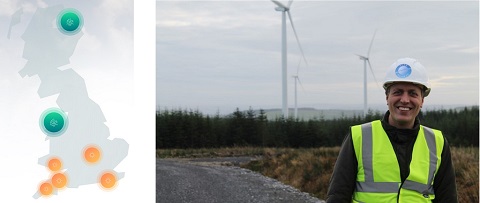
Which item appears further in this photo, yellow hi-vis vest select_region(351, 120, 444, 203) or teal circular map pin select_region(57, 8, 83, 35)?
teal circular map pin select_region(57, 8, 83, 35)

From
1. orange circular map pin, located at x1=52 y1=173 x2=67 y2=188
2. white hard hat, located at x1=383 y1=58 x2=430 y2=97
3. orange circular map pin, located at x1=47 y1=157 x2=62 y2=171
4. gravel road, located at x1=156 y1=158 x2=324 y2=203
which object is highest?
white hard hat, located at x1=383 y1=58 x2=430 y2=97

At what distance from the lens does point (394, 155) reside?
2562mm

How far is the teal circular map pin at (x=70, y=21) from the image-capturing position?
13.0ft

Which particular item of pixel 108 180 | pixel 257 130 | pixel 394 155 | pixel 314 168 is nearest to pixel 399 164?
pixel 394 155

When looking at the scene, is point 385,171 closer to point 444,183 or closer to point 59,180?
point 444,183

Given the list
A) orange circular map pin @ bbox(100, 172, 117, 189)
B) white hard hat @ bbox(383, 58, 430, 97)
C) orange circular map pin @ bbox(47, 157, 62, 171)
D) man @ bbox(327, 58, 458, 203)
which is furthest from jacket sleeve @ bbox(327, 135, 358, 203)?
orange circular map pin @ bbox(47, 157, 62, 171)

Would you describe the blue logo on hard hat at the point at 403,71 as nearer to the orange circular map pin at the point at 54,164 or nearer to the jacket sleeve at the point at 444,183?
the jacket sleeve at the point at 444,183

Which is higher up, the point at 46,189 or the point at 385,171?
the point at 385,171

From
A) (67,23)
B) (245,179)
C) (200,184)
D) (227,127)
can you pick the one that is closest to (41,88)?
(67,23)

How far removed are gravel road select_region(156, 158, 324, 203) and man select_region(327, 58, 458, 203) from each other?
7.37 m

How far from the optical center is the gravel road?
412 inches

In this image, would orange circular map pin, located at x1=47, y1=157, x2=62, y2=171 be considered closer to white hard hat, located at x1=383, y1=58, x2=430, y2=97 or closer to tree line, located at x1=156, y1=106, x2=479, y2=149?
white hard hat, located at x1=383, y1=58, x2=430, y2=97

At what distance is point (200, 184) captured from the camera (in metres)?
12.5

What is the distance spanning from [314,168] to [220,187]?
7.88 ft
